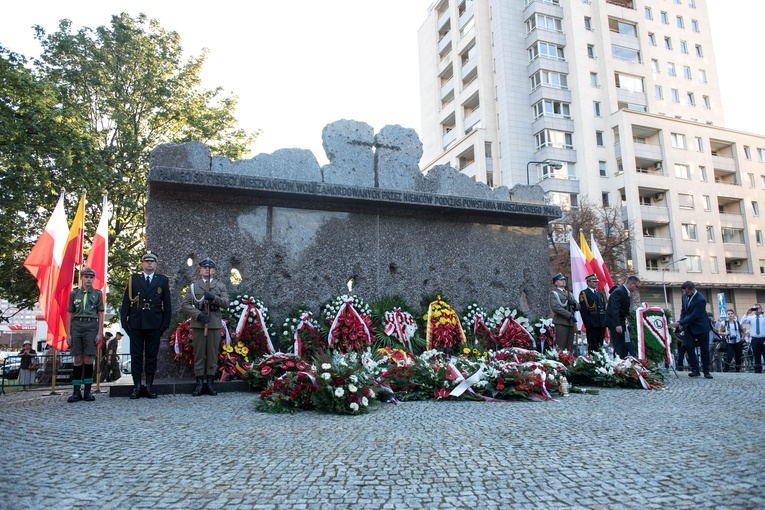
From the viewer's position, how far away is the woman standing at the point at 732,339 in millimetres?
14711

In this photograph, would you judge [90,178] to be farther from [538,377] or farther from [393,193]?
[538,377]

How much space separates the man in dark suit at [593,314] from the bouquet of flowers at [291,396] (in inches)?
240

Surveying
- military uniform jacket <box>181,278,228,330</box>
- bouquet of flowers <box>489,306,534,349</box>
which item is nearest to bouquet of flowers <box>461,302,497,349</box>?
bouquet of flowers <box>489,306,534,349</box>

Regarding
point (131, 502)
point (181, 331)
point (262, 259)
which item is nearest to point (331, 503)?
point (131, 502)

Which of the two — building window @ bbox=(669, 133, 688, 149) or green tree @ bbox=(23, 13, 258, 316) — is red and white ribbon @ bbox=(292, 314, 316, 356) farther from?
building window @ bbox=(669, 133, 688, 149)

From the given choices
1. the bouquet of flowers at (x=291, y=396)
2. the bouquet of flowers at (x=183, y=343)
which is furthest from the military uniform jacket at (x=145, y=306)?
the bouquet of flowers at (x=291, y=396)

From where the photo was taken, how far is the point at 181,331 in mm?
8156

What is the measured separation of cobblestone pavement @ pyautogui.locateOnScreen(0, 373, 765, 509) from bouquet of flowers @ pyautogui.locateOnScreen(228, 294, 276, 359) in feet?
8.33

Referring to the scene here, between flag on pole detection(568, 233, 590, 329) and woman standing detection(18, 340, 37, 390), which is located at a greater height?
flag on pole detection(568, 233, 590, 329)

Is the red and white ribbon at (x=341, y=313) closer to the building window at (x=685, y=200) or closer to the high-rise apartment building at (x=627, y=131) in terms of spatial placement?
the high-rise apartment building at (x=627, y=131)

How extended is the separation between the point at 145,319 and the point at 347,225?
4233 mm

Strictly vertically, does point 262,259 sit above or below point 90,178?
below

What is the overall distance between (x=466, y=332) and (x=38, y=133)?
13.6m

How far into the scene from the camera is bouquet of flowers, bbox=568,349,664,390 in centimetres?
781
